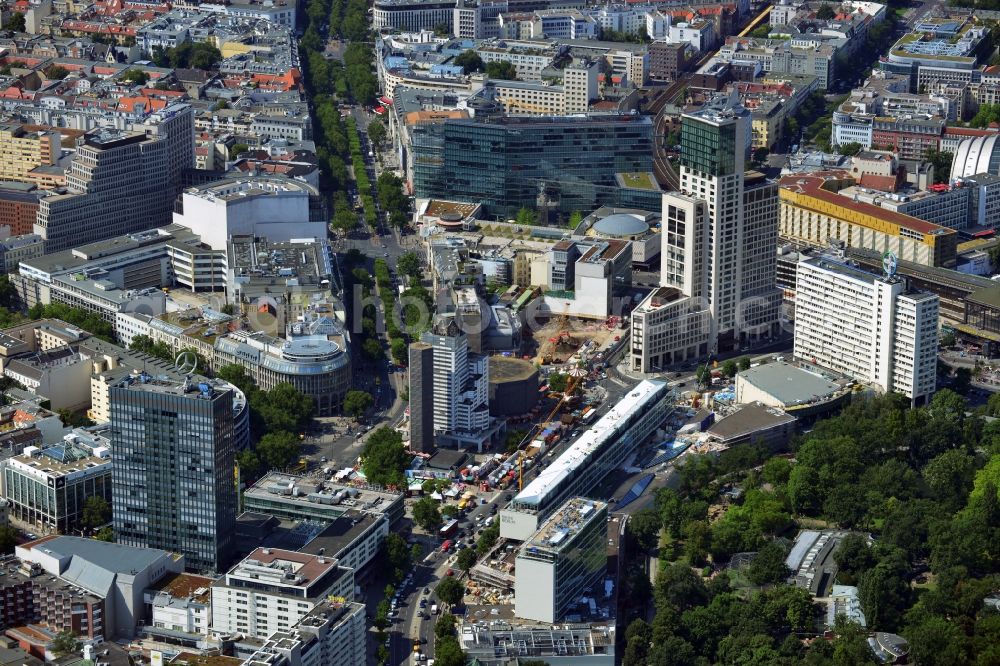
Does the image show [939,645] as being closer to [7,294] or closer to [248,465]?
[248,465]

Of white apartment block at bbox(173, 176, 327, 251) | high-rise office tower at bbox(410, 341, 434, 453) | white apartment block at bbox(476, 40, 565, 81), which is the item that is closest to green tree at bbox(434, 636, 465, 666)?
high-rise office tower at bbox(410, 341, 434, 453)

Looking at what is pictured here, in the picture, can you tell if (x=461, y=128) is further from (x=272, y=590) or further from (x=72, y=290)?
(x=272, y=590)

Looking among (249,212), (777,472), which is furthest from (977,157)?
(249,212)

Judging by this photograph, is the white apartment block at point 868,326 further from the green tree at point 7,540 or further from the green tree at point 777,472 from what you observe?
the green tree at point 7,540

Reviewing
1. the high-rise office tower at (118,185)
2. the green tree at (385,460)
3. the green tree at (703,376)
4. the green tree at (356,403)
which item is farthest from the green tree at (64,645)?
the high-rise office tower at (118,185)

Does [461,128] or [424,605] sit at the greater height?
[461,128]

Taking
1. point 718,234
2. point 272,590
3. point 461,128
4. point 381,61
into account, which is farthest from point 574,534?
point 381,61
